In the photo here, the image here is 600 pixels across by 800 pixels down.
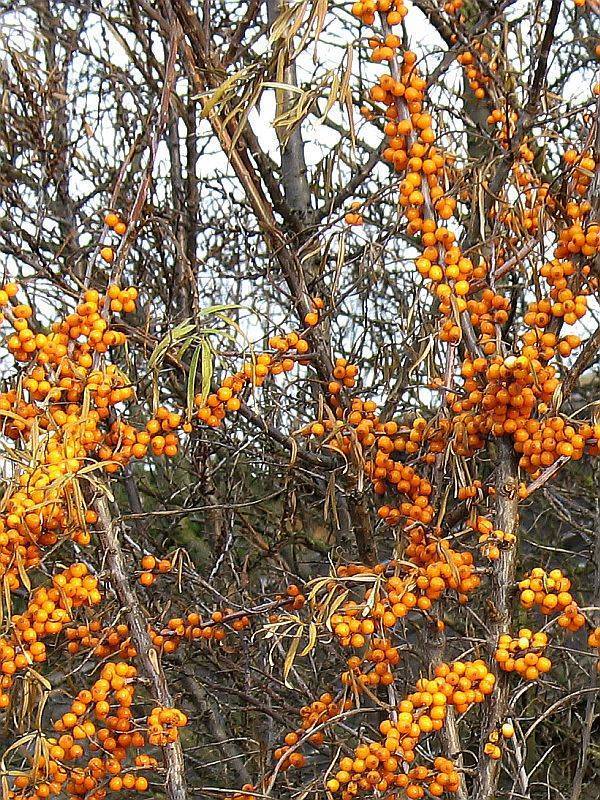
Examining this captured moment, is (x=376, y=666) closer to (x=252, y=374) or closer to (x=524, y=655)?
(x=524, y=655)

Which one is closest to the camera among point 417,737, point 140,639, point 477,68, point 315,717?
point 417,737

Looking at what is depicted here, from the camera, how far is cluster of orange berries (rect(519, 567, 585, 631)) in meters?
1.38

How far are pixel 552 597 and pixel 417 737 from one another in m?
0.28

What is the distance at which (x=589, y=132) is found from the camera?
57.2 inches

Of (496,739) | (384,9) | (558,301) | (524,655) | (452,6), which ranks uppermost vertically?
(452,6)

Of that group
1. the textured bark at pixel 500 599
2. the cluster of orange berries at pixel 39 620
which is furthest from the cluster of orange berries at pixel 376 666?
the cluster of orange berries at pixel 39 620

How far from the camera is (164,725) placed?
1419 millimetres

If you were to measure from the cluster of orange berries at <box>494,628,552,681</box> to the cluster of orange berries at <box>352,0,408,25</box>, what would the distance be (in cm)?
89

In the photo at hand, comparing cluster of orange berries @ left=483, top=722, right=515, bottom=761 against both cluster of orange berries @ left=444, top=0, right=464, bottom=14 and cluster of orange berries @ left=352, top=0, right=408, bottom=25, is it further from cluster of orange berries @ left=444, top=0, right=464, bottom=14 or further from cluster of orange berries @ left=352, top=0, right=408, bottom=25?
cluster of orange berries @ left=444, top=0, right=464, bottom=14

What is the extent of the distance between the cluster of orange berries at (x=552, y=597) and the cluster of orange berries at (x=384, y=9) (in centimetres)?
81

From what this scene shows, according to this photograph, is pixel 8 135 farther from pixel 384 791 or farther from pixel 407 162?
pixel 384 791

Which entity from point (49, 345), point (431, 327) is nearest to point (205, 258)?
point (431, 327)

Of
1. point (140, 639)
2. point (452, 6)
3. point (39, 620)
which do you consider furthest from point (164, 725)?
point (452, 6)

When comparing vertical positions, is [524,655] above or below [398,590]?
below
